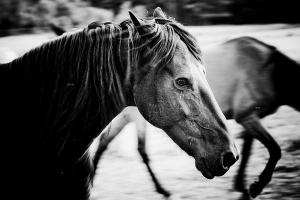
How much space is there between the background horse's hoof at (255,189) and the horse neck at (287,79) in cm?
111

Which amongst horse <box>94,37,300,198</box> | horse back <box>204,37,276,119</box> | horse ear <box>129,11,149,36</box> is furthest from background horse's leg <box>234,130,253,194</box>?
horse ear <box>129,11,149,36</box>

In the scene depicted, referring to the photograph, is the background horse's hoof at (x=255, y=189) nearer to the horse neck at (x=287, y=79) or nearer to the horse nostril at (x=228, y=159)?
the horse neck at (x=287, y=79)

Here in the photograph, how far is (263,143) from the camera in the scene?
4355 mm

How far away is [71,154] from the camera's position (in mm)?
1846

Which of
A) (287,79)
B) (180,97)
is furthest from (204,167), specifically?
(287,79)

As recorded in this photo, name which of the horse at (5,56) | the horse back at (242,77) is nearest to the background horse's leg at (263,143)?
the horse back at (242,77)

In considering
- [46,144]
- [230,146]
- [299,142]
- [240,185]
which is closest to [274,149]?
[240,185]

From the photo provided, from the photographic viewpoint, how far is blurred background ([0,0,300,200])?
4480 mm

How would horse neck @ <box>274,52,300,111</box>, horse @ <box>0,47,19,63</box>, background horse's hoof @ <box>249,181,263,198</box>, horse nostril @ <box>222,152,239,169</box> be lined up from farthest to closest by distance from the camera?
1. horse neck @ <box>274,52,300,111</box>
2. background horse's hoof @ <box>249,181,263,198</box>
3. horse @ <box>0,47,19,63</box>
4. horse nostril @ <box>222,152,239,169</box>

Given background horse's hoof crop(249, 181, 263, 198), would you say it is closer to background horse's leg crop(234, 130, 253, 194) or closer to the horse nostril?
background horse's leg crop(234, 130, 253, 194)

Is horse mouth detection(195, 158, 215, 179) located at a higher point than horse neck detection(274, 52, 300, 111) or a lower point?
higher

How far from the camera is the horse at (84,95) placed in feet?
5.82

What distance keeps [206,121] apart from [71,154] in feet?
1.98

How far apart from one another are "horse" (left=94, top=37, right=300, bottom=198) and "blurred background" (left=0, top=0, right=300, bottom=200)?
0.37 m
